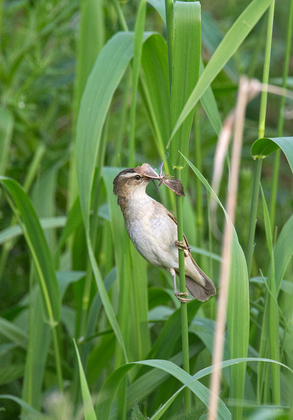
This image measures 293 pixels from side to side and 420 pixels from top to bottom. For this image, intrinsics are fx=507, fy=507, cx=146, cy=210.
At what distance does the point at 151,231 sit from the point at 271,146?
355mm

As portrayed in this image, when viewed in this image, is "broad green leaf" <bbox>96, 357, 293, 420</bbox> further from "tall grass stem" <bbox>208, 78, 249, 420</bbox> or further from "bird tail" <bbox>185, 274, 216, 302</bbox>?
"bird tail" <bbox>185, 274, 216, 302</bbox>

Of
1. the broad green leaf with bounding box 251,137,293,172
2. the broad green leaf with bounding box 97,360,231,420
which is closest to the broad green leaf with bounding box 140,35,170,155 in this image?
the broad green leaf with bounding box 251,137,293,172

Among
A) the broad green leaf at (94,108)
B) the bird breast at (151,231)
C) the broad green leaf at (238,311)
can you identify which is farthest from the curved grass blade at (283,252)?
the broad green leaf at (94,108)

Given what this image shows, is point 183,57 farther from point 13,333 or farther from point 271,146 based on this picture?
point 13,333

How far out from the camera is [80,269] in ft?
6.11

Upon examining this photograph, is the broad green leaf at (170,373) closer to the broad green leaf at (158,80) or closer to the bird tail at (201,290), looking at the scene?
the bird tail at (201,290)

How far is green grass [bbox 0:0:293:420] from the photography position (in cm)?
95

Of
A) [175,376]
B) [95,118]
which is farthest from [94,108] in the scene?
[175,376]

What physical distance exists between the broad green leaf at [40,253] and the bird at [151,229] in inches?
11.5

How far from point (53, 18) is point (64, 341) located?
1395 millimetres

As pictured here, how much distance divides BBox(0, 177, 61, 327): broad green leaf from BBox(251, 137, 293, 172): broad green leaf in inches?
25.2

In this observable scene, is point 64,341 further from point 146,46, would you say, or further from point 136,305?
point 146,46

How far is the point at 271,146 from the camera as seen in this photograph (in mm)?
1011

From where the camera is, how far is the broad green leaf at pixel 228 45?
0.83m
